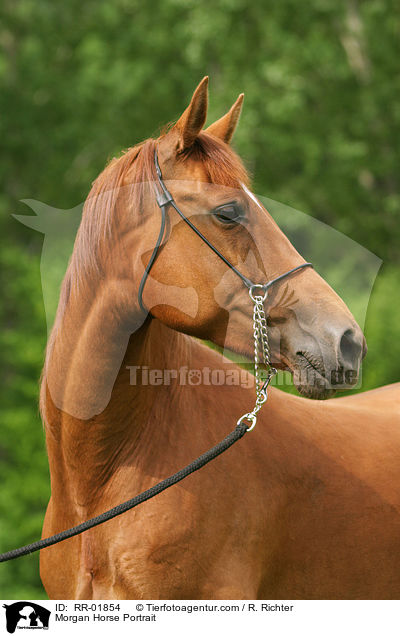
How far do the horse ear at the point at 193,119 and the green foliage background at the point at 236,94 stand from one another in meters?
11.7

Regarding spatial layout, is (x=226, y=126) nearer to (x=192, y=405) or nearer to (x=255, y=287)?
(x=255, y=287)

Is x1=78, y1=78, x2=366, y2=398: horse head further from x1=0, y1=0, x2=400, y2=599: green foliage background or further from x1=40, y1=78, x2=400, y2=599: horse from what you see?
x1=0, y1=0, x2=400, y2=599: green foliage background

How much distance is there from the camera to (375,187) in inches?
650

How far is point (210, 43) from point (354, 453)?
1422 cm

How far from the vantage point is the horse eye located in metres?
2.67
